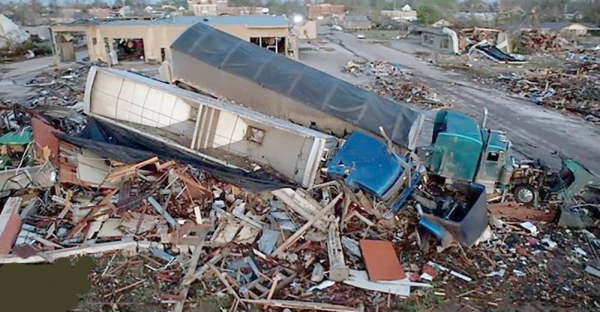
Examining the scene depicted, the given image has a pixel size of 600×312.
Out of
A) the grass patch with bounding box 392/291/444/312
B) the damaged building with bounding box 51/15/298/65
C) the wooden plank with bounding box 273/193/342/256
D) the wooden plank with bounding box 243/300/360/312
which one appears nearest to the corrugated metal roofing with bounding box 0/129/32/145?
the wooden plank with bounding box 273/193/342/256

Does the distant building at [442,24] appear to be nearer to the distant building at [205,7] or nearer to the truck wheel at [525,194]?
the distant building at [205,7]

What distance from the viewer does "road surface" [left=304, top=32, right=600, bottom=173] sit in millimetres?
13609

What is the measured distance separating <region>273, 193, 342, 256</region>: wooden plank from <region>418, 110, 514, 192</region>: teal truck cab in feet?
8.15

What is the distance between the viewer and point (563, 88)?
842 inches

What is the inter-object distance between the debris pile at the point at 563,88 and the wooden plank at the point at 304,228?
13.9 metres

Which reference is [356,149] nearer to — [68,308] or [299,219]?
[299,219]

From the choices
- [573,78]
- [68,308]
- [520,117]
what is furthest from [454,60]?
[68,308]

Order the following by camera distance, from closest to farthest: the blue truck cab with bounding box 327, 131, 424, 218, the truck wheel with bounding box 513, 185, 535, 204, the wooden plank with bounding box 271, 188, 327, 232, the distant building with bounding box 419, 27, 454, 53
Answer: the wooden plank with bounding box 271, 188, 327, 232 < the blue truck cab with bounding box 327, 131, 424, 218 < the truck wheel with bounding box 513, 185, 535, 204 < the distant building with bounding box 419, 27, 454, 53

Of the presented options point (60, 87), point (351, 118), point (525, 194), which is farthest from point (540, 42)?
point (60, 87)

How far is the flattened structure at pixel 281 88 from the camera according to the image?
1087cm

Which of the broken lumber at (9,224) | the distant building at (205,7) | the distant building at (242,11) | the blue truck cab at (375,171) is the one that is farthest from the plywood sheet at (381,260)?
the distant building at (205,7)

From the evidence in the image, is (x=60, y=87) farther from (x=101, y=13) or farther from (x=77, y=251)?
(x=101, y=13)

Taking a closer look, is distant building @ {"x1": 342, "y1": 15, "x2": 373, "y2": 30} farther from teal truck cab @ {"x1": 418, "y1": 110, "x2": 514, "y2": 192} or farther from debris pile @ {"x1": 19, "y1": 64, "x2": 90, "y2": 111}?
teal truck cab @ {"x1": 418, "y1": 110, "x2": 514, "y2": 192}

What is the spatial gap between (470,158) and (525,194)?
1449mm
